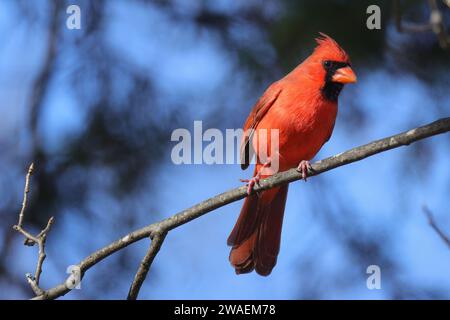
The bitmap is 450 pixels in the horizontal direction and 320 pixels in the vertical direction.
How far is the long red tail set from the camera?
3771 mm

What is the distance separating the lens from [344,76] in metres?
3.74

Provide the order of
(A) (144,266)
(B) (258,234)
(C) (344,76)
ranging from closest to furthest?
(A) (144,266)
(C) (344,76)
(B) (258,234)

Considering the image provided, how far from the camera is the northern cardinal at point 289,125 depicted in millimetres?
3748

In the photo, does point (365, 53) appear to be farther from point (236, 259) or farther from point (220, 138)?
point (236, 259)

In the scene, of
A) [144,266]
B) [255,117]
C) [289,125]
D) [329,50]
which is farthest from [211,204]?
[329,50]

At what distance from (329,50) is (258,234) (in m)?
0.86

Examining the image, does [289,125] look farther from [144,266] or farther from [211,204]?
[144,266]

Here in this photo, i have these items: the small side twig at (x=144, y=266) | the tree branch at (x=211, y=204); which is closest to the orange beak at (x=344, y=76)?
the tree branch at (x=211, y=204)

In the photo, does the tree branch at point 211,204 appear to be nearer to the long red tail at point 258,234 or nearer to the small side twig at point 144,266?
the small side twig at point 144,266

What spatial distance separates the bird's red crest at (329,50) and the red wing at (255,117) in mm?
243

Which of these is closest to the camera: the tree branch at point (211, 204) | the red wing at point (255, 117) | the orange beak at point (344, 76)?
the tree branch at point (211, 204)

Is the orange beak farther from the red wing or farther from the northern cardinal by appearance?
the red wing
